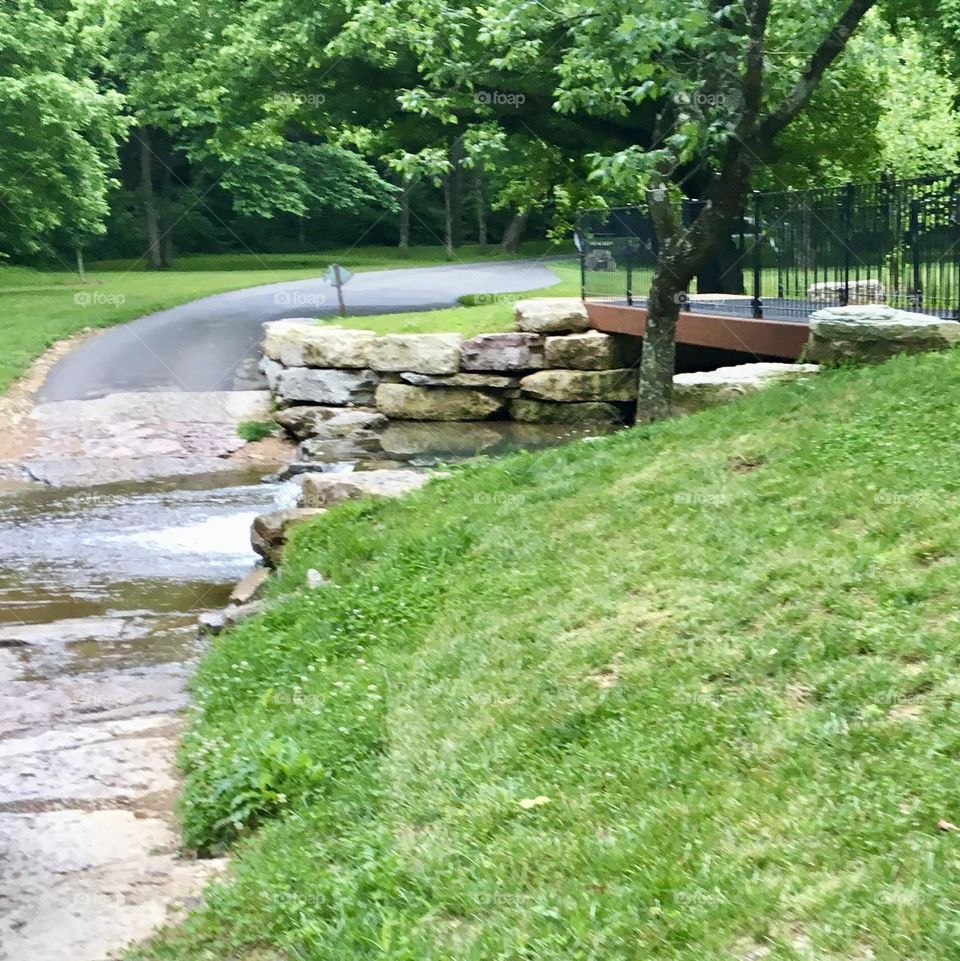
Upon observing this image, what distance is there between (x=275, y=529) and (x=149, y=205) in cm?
4099

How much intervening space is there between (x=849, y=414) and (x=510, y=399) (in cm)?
1211

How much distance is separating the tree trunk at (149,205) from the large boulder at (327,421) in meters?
30.0

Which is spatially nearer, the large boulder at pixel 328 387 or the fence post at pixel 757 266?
the fence post at pixel 757 266

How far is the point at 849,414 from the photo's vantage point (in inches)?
335

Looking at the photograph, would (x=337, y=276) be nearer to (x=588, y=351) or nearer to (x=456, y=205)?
(x=588, y=351)

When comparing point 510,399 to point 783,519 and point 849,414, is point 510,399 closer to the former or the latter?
point 849,414

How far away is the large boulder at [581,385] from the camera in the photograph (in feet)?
65.1
